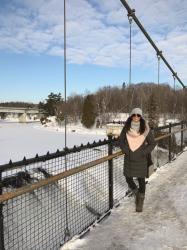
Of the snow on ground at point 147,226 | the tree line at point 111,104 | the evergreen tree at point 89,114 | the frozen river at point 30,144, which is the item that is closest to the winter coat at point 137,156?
the snow on ground at point 147,226

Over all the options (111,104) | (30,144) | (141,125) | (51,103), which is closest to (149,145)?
(141,125)

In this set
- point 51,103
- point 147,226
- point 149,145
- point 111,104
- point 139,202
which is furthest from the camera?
point 51,103

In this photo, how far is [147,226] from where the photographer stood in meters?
5.18

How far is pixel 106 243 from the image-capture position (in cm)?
458

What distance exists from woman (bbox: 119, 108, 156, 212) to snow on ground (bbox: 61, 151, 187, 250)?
1.89 feet

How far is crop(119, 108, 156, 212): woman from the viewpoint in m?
5.57

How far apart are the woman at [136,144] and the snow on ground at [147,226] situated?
0.58 meters

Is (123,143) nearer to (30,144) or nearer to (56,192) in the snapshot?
(56,192)

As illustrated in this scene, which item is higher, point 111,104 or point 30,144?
point 111,104

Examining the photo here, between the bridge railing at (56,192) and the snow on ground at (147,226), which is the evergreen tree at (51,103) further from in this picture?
the snow on ground at (147,226)

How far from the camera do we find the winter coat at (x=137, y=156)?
18.3ft

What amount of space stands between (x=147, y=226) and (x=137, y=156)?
0.94 meters

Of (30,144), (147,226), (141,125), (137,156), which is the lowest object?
(30,144)

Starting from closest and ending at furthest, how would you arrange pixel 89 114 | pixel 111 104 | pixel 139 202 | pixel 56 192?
1. pixel 139 202
2. pixel 56 192
3. pixel 89 114
4. pixel 111 104
